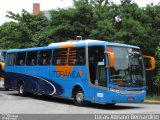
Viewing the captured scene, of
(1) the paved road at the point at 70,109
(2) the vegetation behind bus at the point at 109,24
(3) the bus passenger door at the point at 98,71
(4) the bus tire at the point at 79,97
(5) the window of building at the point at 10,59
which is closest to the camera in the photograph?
(1) the paved road at the point at 70,109

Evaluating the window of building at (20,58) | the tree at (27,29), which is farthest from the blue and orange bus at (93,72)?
the tree at (27,29)

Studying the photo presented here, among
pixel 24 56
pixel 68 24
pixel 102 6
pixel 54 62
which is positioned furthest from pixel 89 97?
pixel 102 6

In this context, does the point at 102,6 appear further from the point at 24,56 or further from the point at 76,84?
the point at 76,84

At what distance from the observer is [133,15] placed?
33188 millimetres

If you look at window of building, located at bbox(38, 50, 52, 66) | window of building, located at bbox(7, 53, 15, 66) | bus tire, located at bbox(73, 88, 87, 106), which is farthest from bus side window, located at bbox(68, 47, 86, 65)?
window of building, located at bbox(7, 53, 15, 66)

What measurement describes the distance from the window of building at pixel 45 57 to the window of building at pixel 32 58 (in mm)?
633

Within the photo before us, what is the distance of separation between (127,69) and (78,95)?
9.65 feet

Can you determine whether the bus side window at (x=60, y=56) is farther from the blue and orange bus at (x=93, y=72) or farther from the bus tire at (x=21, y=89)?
the bus tire at (x=21, y=89)

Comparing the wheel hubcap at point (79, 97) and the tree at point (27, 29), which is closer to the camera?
the wheel hubcap at point (79, 97)

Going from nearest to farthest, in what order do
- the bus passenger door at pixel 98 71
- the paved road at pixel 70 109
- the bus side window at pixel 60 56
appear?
the paved road at pixel 70 109 < the bus passenger door at pixel 98 71 < the bus side window at pixel 60 56

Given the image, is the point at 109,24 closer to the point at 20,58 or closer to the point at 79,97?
the point at 20,58

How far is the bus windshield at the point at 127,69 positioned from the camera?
18906mm

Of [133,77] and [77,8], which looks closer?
[133,77]

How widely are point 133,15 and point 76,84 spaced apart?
45.1 feet
